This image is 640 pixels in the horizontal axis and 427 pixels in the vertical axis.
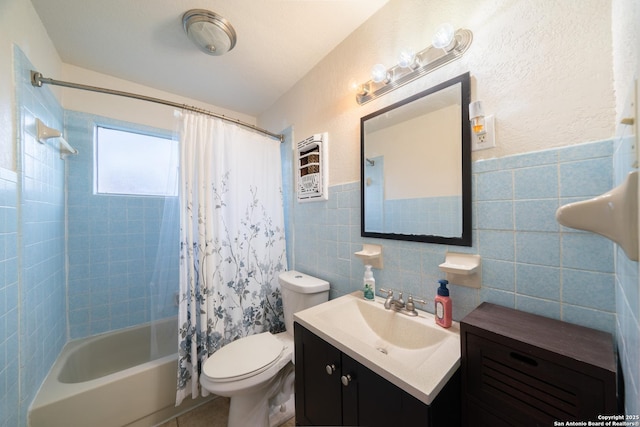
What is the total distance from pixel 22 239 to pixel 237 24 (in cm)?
155

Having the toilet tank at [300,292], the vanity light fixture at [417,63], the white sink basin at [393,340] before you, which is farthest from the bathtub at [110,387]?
the vanity light fixture at [417,63]

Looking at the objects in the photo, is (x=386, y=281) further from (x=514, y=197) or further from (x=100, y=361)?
(x=100, y=361)

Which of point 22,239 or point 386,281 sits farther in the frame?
point 386,281

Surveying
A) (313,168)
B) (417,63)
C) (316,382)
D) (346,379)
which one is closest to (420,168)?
(417,63)

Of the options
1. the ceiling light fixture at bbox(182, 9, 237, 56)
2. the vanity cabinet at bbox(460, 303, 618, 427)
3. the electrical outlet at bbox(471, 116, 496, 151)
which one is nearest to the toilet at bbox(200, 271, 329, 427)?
the vanity cabinet at bbox(460, 303, 618, 427)

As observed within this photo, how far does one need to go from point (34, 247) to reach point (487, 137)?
2217 mm

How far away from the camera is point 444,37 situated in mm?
917

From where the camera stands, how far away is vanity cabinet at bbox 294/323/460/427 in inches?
25.6

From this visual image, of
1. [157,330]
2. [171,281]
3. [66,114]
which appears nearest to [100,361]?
[157,330]

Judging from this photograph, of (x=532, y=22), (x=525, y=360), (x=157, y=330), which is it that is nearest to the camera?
(x=525, y=360)

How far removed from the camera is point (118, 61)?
158cm

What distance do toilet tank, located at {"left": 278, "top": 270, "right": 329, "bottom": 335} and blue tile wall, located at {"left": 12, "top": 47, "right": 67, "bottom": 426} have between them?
4.09 feet

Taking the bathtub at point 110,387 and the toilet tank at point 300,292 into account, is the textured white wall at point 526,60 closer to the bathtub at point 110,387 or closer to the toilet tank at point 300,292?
the toilet tank at point 300,292

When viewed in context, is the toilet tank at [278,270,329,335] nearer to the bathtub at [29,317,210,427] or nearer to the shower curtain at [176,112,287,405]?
the shower curtain at [176,112,287,405]
